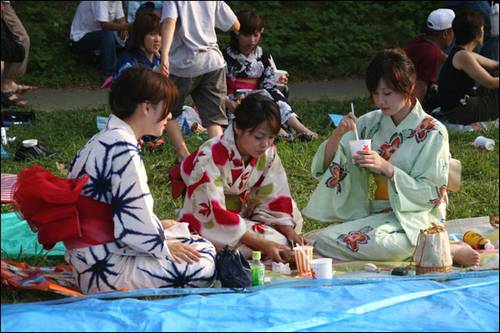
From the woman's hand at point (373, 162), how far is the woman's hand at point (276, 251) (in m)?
0.57

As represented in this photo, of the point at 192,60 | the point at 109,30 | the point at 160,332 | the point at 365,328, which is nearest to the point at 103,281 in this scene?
the point at 160,332

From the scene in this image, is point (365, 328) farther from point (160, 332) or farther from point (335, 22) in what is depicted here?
point (335, 22)

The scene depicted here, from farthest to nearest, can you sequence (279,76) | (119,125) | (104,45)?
(104,45) → (279,76) → (119,125)

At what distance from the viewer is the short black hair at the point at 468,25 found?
774cm

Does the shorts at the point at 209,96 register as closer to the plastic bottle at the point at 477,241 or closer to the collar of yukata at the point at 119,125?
the plastic bottle at the point at 477,241

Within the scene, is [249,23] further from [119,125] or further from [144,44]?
[119,125]

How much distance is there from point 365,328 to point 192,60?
12.6 feet

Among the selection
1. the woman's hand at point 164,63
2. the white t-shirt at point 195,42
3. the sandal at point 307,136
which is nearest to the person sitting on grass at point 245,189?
the woman's hand at point 164,63

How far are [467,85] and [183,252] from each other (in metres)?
4.26

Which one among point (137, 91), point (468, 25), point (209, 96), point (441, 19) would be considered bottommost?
point (209, 96)

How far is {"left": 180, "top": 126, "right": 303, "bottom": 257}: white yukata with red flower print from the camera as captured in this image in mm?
5059

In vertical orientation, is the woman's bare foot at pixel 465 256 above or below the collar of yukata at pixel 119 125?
below

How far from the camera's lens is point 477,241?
5.25 metres

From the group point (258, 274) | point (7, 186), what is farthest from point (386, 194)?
point (7, 186)
